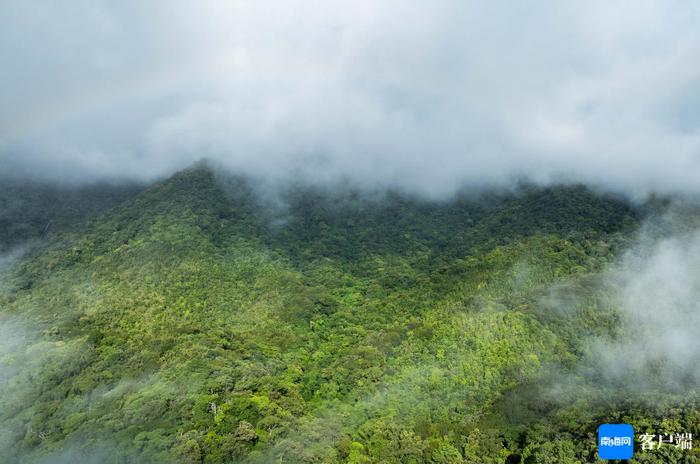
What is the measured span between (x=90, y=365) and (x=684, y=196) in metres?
124

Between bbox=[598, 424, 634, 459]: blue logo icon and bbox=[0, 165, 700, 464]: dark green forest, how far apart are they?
136 centimetres

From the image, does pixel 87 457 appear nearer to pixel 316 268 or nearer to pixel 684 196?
pixel 316 268

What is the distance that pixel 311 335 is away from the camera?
85875mm

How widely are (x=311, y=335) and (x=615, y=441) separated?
4768cm

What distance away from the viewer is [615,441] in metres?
52.9

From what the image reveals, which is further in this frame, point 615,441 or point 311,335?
point 311,335

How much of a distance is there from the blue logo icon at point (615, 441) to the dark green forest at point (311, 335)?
1.36 m

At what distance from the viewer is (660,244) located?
97.4 m

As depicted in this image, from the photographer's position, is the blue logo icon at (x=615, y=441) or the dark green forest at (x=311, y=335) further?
the dark green forest at (x=311, y=335)

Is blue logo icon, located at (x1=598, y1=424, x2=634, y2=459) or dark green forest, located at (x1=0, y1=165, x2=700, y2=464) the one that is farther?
dark green forest, located at (x1=0, y1=165, x2=700, y2=464)

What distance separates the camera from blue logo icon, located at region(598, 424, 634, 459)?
171 feet

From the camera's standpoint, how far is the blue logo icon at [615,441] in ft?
171

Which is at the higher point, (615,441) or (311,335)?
(311,335)

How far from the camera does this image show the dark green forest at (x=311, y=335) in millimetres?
60000
